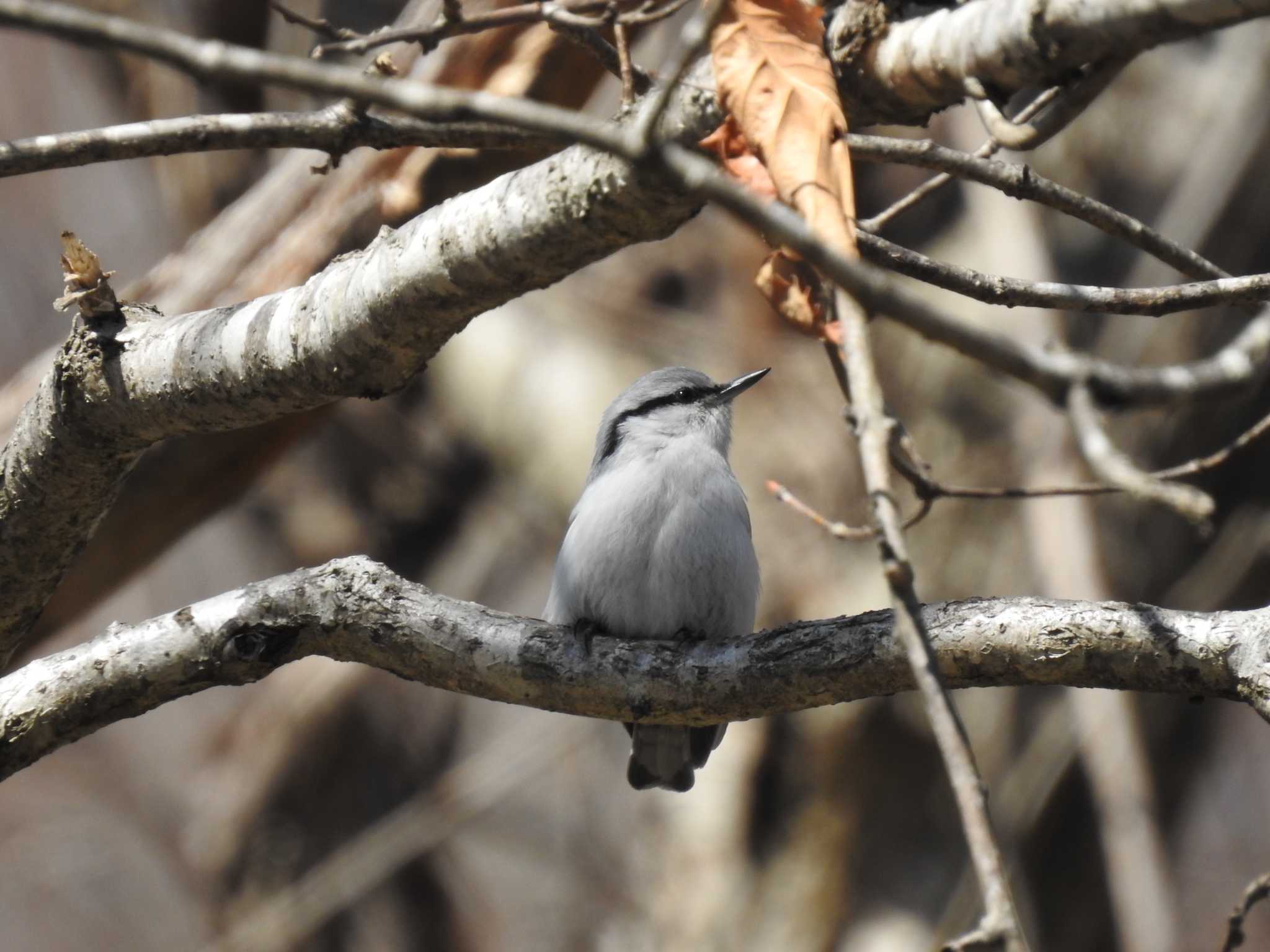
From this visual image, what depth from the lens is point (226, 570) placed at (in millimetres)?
9594

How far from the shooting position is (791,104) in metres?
1.98

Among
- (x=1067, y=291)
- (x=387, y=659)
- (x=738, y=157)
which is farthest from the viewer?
(x=387, y=659)

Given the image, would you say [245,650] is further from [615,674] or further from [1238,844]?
[1238,844]

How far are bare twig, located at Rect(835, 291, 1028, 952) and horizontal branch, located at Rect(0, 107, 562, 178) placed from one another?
2.80 ft

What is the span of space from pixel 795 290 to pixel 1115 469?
34.2 inches

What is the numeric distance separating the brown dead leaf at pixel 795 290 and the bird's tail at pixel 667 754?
7.43 feet

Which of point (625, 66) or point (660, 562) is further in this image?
point (660, 562)

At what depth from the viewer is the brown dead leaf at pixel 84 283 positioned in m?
2.64

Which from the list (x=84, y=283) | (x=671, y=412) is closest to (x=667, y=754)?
(x=671, y=412)

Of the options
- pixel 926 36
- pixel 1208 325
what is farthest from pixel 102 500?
pixel 1208 325

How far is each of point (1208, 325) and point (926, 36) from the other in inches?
231

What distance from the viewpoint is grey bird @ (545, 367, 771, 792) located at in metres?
3.66

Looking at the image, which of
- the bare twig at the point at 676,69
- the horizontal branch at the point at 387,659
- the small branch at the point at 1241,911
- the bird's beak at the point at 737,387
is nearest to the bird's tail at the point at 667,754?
the bird's beak at the point at 737,387

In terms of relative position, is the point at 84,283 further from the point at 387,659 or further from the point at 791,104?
the point at 791,104
